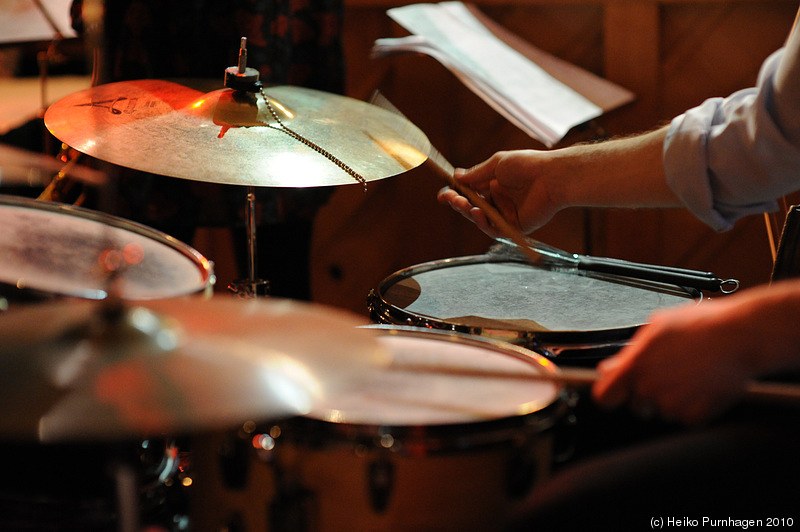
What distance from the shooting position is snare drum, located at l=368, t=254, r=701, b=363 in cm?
88

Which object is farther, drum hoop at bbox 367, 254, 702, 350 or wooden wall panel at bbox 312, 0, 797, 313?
wooden wall panel at bbox 312, 0, 797, 313

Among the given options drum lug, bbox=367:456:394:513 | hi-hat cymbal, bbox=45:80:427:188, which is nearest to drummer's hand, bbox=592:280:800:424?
drum lug, bbox=367:456:394:513

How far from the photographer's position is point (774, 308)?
603 mm

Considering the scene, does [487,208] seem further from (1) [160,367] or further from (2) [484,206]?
(1) [160,367]

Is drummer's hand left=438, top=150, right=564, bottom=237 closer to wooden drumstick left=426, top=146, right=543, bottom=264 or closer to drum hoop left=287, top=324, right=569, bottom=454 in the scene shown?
wooden drumstick left=426, top=146, right=543, bottom=264

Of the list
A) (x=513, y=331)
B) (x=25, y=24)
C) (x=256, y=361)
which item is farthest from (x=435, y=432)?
(x=25, y=24)

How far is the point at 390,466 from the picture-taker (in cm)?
63

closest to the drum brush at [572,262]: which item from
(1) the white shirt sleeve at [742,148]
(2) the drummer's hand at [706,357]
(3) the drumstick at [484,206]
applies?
(3) the drumstick at [484,206]

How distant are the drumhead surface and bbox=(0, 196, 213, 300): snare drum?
0.29m

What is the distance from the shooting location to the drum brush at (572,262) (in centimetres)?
101

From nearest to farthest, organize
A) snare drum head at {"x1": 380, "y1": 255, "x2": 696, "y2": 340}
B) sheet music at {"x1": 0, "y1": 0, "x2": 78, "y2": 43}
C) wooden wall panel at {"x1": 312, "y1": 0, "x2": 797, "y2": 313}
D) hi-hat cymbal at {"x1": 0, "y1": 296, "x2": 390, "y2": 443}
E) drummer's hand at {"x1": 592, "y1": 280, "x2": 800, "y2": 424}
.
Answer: hi-hat cymbal at {"x1": 0, "y1": 296, "x2": 390, "y2": 443}
drummer's hand at {"x1": 592, "y1": 280, "x2": 800, "y2": 424}
snare drum head at {"x1": 380, "y1": 255, "x2": 696, "y2": 340}
sheet music at {"x1": 0, "y1": 0, "x2": 78, "y2": 43}
wooden wall panel at {"x1": 312, "y1": 0, "x2": 797, "y2": 313}

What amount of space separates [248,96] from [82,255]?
0.36 m

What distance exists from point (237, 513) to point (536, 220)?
61 cm

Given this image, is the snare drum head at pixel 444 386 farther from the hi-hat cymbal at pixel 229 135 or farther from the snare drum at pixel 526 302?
the hi-hat cymbal at pixel 229 135
